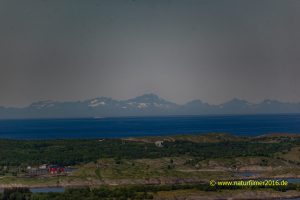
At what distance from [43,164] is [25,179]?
623 inches

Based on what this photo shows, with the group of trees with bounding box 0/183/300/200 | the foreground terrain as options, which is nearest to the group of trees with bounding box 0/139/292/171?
the foreground terrain

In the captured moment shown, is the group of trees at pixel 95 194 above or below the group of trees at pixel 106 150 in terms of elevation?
below

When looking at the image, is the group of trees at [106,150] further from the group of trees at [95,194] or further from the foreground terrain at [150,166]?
the group of trees at [95,194]

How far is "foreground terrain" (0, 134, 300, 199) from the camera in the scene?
211 feet

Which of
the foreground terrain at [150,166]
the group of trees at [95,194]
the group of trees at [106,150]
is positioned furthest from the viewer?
the group of trees at [106,150]

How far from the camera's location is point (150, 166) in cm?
8694

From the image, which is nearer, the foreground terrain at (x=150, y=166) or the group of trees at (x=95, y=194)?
the group of trees at (x=95, y=194)

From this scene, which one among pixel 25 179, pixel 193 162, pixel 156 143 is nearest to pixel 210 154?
pixel 193 162

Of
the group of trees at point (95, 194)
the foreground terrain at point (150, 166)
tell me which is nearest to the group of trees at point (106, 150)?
the foreground terrain at point (150, 166)

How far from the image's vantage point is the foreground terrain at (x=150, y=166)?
211 ft

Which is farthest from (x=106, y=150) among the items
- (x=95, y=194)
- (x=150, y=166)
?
(x=95, y=194)

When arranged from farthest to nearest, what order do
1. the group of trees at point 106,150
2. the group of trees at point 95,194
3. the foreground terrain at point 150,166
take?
the group of trees at point 106,150 → the foreground terrain at point 150,166 → the group of trees at point 95,194

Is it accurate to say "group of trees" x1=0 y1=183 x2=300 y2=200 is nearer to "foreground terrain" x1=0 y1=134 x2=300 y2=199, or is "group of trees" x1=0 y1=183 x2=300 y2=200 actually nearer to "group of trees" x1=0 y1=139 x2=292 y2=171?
"foreground terrain" x1=0 y1=134 x2=300 y2=199

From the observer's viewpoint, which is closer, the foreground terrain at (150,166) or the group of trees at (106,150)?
the foreground terrain at (150,166)
